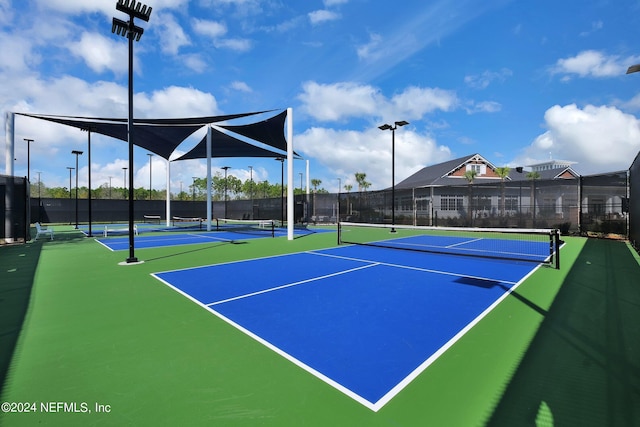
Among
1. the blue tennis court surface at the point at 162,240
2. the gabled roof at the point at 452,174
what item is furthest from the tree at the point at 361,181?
the blue tennis court surface at the point at 162,240

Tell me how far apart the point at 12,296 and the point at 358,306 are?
6813 millimetres

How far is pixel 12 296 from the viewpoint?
19.8 feet

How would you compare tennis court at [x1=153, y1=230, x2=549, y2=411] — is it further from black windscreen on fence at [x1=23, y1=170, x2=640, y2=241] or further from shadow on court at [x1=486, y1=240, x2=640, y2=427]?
black windscreen on fence at [x1=23, y1=170, x2=640, y2=241]

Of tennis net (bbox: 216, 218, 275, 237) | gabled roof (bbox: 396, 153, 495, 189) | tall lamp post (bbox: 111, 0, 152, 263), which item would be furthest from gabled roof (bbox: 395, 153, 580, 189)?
tall lamp post (bbox: 111, 0, 152, 263)

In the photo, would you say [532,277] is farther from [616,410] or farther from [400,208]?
[400,208]

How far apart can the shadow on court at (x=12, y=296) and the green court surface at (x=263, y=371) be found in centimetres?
4

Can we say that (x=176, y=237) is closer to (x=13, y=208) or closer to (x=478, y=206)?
(x=13, y=208)

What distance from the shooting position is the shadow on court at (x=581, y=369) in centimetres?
252

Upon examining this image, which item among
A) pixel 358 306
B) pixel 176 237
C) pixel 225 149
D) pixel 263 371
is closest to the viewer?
pixel 263 371

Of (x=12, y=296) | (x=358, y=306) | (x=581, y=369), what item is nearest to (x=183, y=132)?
(x=12, y=296)

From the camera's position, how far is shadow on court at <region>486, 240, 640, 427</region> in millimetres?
2521

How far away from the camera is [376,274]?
7.68m

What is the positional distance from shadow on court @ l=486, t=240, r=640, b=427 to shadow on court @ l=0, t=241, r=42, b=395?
4.87 m

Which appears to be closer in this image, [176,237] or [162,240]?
[162,240]
